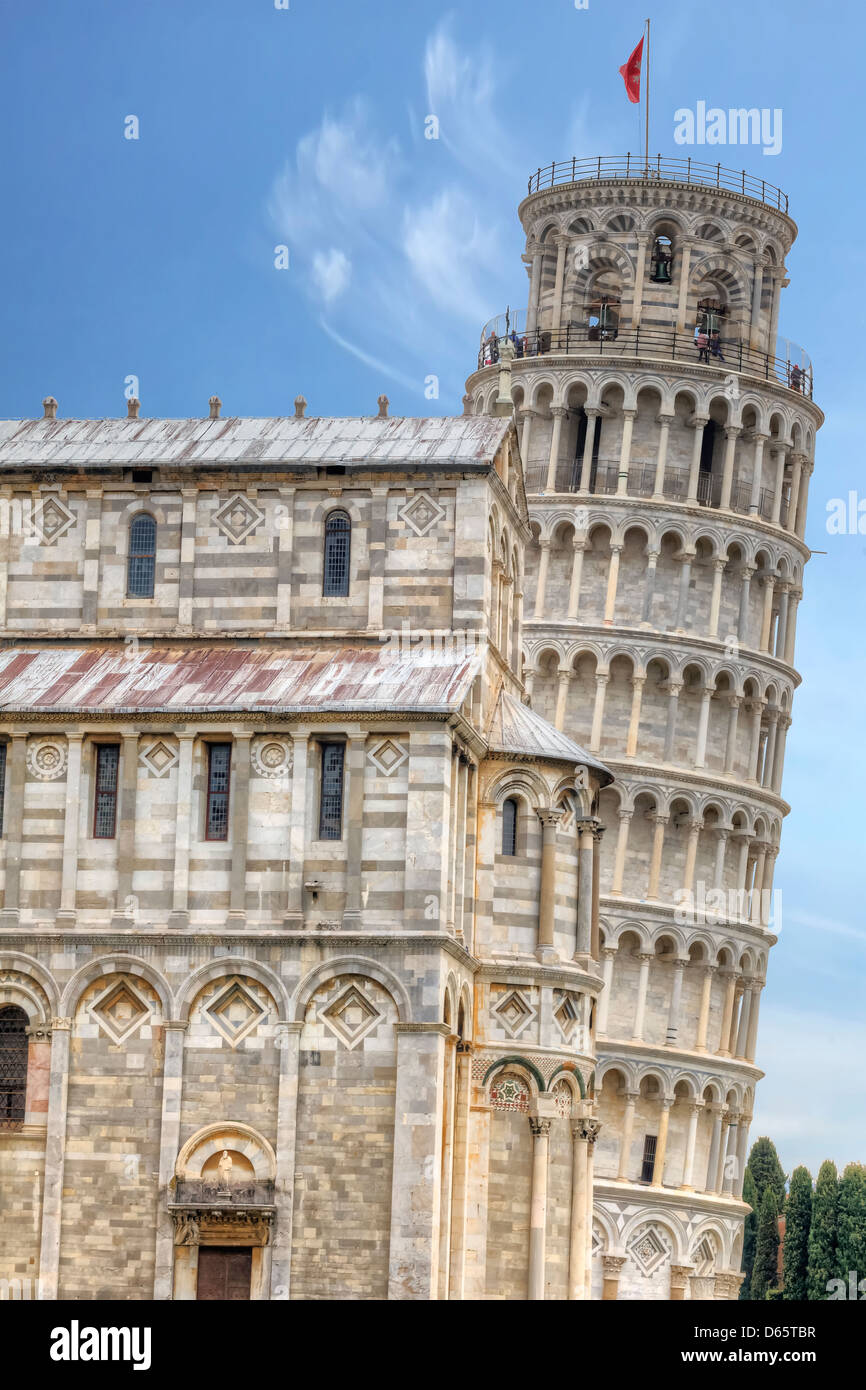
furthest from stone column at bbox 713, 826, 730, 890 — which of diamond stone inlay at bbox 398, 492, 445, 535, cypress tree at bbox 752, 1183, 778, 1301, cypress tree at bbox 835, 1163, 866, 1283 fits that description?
diamond stone inlay at bbox 398, 492, 445, 535

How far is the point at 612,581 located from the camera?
326 feet

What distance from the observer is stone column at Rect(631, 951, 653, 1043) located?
318ft

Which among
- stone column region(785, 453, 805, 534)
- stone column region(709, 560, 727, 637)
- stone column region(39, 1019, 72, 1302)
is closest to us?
stone column region(39, 1019, 72, 1302)

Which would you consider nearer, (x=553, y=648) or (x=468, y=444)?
(x=468, y=444)

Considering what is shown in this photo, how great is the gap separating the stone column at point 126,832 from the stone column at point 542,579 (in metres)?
42.3

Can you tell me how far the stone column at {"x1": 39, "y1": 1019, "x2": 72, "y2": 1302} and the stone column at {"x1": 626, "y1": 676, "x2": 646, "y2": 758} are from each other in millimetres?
43999

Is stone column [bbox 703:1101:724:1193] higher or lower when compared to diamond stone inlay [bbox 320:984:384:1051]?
lower

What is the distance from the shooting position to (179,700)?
59.3 metres

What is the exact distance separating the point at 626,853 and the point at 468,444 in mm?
36364

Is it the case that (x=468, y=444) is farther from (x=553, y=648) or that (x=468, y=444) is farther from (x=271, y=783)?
(x=553, y=648)

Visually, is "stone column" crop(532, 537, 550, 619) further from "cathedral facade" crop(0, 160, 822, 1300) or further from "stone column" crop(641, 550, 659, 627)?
"cathedral facade" crop(0, 160, 822, 1300)

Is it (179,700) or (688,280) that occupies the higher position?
(688,280)
